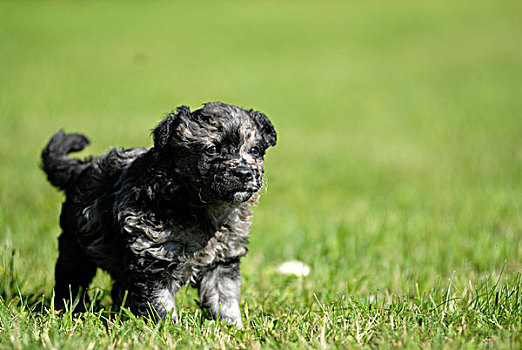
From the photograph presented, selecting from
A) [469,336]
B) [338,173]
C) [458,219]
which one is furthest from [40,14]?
[469,336]

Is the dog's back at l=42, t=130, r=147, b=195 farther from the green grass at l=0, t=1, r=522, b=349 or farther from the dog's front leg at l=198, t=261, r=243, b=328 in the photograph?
the dog's front leg at l=198, t=261, r=243, b=328

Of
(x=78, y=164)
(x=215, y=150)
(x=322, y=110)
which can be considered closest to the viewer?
(x=215, y=150)

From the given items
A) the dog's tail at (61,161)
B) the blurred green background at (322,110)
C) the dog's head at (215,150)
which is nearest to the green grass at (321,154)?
the blurred green background at (322,110)

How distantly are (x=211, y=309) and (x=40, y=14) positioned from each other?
3291 centimetres

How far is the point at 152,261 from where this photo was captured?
12.1ft

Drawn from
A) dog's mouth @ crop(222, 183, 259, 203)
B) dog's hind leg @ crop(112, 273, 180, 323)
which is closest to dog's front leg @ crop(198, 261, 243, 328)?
dog's hind leg @ crop(112, 273, 180, 323)

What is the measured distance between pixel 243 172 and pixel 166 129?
66cm

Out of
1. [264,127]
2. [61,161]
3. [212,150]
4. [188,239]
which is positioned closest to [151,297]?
[188,239]

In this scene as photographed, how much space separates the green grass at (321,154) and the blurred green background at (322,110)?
0.18 feet

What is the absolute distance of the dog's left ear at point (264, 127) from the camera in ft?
13.0

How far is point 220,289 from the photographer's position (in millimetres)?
3980

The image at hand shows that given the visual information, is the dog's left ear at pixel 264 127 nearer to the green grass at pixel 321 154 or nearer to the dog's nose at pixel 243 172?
the dog's nose at pixel 243 172

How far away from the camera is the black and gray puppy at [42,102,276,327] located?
3658mm

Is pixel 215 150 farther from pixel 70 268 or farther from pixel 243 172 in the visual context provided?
pixel 70 268
